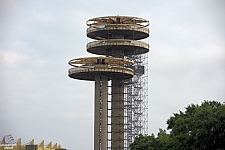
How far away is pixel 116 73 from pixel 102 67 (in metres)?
3.73

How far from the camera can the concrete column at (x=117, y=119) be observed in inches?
4286

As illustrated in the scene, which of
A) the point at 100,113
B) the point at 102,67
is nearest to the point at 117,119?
the point at 100,113

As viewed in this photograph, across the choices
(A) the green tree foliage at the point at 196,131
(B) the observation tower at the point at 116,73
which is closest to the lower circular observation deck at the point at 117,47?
(B) the observation tower at the point at 116,73

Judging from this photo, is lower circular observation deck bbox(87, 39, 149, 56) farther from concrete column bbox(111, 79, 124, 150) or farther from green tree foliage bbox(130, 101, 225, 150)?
green tree foliage bbox(130, 101, 225, 150)

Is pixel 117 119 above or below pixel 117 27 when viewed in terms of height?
below

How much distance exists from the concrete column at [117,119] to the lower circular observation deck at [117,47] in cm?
889

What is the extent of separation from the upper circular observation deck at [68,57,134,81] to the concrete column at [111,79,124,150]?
4350 millimetres

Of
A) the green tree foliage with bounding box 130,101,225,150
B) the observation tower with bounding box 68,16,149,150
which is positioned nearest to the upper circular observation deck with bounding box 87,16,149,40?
the observation tower with bounding box 68,16,149,150

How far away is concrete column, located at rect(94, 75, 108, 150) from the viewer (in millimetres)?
105750

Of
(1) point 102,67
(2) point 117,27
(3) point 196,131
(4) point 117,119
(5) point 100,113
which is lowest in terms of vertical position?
(3) point 196,131

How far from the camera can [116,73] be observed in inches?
4198

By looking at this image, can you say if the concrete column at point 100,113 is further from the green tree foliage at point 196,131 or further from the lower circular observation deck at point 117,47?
the green tree foliage at point 196,131

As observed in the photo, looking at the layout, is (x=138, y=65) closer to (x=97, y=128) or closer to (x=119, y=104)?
(x=119, y=104)

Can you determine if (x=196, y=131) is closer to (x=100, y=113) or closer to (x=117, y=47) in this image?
(x=100, y=113)
